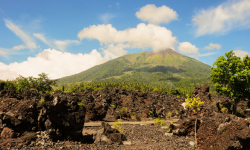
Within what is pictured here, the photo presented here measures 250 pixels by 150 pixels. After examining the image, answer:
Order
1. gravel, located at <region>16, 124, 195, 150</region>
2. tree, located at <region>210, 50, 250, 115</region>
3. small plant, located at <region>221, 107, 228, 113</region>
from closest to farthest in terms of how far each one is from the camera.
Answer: gravel, located at <region>16, 124, 195, 150</region> → tree, located at <region>210, 50, 250, 115</region> → small plant, located at <region>221, 107, 228, 113</region>

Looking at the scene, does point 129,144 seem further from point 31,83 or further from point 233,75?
point 31,83

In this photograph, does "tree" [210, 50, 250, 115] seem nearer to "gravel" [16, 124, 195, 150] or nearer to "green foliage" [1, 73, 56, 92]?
"gravel" [16, 124, 195, 150]

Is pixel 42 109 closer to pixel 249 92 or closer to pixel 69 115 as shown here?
pixel 69 115

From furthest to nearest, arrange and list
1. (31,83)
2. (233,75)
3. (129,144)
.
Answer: (31,83)
(233,75)
(129,144)

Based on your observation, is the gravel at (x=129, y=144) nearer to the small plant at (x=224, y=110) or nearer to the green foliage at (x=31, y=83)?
the small plant at (x=224, y=110)

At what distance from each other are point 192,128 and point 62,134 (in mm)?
11730

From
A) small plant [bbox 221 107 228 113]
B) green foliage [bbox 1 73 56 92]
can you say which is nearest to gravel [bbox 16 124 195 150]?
small plant [bbox 221 107 228 113]

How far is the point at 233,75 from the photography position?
27.4m

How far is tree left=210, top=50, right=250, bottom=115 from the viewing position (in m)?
26.6

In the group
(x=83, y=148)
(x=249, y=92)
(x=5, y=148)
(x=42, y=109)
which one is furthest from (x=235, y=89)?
(x=5, y=148)

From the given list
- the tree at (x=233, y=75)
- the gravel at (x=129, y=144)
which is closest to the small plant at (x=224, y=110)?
the tree at (x=233, y=75)

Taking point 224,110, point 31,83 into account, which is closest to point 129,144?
point 224,110

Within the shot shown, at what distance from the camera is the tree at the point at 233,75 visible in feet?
87.2

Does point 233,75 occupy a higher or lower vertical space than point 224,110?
higher
